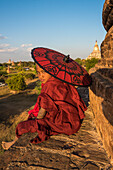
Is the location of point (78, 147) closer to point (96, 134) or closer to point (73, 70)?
point (96, 134)

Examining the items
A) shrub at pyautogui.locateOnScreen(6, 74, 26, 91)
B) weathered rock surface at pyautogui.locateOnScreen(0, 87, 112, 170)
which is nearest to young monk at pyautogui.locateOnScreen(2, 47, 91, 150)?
weathered rock surface at pyautogui.locateOnScreen(0, 87, 112, 170)

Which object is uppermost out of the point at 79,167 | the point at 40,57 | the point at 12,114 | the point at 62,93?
the point at 40,57

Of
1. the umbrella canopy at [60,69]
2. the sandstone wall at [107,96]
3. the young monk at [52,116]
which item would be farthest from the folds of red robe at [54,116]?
the sandstone wall at [107,96]

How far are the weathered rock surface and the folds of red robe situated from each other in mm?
123

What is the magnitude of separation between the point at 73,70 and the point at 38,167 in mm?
1409

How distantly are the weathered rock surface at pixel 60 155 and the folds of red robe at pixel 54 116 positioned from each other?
0.12 m

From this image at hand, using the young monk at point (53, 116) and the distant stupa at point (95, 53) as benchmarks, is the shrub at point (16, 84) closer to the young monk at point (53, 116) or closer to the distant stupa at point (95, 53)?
the young monk at point (53, 116)

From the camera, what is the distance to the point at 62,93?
5.92ft

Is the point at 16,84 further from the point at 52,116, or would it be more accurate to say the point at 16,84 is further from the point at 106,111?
the point at 106,111

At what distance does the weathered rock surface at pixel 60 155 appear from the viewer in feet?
4.14

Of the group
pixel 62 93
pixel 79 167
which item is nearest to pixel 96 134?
pixel 79 167

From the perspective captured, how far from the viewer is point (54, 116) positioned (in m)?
1.74

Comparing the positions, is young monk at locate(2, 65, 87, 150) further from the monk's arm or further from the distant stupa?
the distant stupa

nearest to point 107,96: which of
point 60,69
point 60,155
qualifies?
point 60,69
